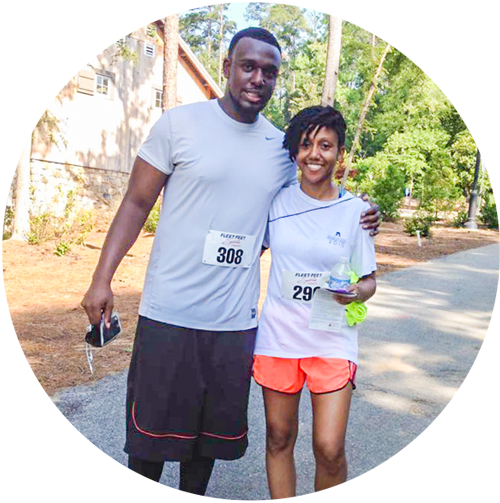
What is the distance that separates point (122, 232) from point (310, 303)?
2.71 ft

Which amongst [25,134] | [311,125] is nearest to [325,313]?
[311,125]

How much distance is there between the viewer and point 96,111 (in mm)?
22875

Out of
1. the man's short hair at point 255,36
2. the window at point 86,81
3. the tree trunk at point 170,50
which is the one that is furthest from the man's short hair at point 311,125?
the window at point 86,81

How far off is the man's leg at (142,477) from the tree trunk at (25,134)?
43.8 ft

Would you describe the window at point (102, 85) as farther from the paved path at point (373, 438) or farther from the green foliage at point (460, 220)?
the paved path at point (373, 438)

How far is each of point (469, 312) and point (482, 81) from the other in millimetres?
32467

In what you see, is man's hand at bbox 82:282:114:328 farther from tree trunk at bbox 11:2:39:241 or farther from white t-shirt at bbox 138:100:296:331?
tree trunk at bbox 11:2:39:241

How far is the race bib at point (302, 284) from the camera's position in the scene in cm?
285

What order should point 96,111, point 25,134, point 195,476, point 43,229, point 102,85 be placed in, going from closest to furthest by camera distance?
1. point 195,476
2. point 43,229
3. point 25,134
4. point 96,111
5. point 102,85

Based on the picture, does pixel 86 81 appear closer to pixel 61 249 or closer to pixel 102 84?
pixel 102 84

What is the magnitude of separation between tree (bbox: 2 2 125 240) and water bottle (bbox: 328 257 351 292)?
13707 mm

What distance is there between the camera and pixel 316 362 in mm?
2881

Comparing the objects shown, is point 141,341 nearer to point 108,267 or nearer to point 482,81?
point 108,267

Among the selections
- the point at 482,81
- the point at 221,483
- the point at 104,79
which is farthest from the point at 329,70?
the point at 482,81
